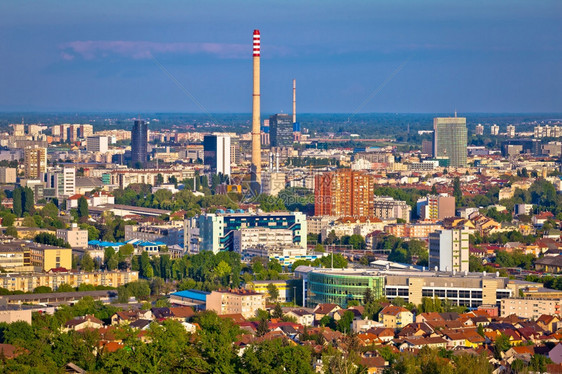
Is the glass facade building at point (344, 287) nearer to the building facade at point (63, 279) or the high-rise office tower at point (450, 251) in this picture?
the high-rise office tower at point (450, 251)

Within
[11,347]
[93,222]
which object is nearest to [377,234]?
[93,222]

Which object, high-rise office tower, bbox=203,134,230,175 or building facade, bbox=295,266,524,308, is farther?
high-rise office tower, bbox=203,134,230,175

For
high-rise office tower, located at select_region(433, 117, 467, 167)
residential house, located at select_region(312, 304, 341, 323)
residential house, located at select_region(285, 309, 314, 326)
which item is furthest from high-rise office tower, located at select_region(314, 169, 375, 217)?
high-rise office tower, located at select_region(433, 117, 467, 167)

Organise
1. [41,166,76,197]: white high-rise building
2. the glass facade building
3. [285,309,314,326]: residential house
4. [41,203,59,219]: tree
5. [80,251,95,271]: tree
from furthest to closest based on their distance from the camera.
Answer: [41,166,76,197]: white high-rise building < [41,203,59,219]: tree < [80,251,95,271]: tree < the glass facade building < [285,309,314,326]: residential house

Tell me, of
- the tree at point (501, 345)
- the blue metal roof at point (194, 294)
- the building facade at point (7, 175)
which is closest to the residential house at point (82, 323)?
the blue metal roof at point (194, 294)

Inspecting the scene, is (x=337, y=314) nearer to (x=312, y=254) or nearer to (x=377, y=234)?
(x=312, y=254)

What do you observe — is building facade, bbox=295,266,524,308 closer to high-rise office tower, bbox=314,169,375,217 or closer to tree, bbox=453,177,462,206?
high-rise office tower, bbox=314,169,375,217

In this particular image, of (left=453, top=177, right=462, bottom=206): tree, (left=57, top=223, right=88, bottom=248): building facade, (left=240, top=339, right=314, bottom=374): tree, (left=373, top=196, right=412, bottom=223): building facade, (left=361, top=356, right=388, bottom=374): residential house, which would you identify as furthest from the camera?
(left=453, top=177, right=462, bottom=206): tree
